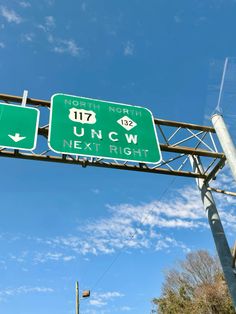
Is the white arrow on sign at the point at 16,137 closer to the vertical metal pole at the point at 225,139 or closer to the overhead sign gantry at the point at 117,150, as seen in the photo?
the overhead sign gantry at the point at 117,150

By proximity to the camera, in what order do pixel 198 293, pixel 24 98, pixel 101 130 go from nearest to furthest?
pixel 101 130
pixel 24 98
pixel 198 293

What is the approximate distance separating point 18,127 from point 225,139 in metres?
4.44

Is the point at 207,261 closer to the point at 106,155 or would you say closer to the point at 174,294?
the point at 174,294

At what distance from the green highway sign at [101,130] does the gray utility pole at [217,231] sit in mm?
2013

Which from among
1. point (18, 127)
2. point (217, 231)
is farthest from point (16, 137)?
point (217, 231)

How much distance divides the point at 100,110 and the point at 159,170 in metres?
2.08

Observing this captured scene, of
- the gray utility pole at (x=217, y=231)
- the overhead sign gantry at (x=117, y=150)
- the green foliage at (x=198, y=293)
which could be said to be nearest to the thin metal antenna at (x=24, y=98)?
the overhead sign gantry at (x=117, y=150)

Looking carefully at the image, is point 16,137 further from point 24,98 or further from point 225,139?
point 225,139

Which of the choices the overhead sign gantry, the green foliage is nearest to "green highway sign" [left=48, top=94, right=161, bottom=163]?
the overhead sign gantry

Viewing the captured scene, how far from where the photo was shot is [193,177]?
26.2ft

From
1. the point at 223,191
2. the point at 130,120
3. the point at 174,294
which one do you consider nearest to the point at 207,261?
the point at 174,294

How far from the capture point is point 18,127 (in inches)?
235

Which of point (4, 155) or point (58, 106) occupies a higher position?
point (58, 106)

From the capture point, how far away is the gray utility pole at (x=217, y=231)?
652cm
